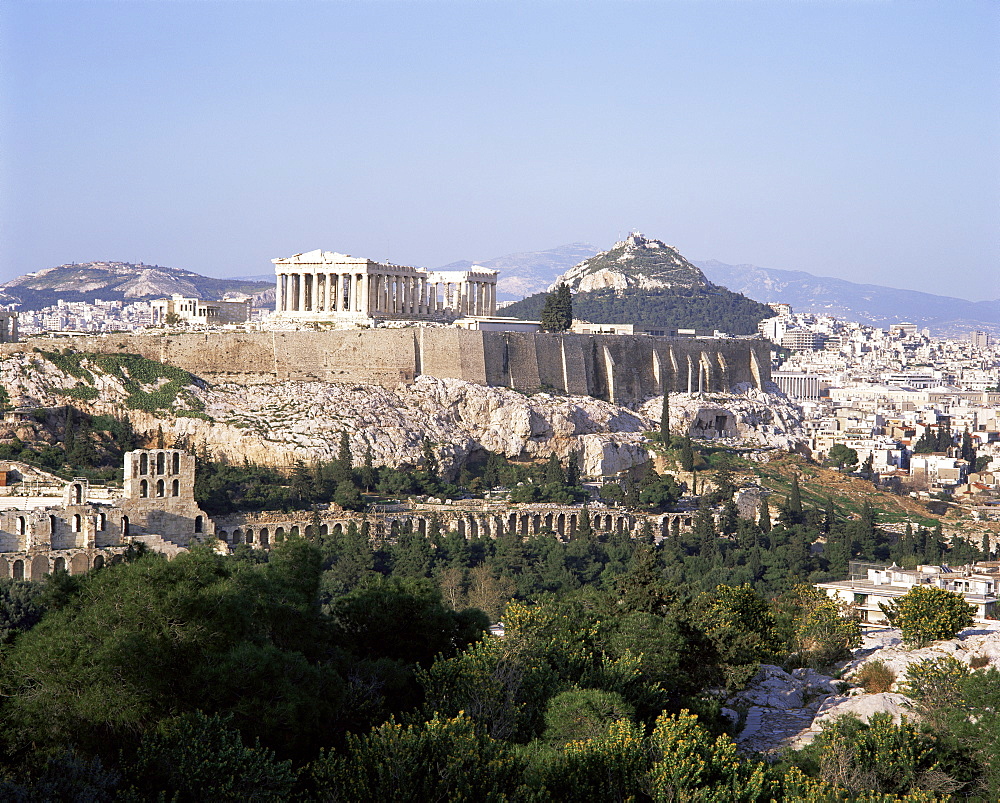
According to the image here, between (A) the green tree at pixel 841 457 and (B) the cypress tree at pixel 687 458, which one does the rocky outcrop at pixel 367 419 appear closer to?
(B) the cypress tree at pixel 687 458

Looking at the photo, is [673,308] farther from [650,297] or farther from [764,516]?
[764,516]

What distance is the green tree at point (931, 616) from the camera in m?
27.2

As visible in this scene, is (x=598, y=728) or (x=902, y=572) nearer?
(x=598, y=728)

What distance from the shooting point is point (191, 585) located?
19.1 m

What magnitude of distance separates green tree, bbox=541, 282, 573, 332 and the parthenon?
4102 mm

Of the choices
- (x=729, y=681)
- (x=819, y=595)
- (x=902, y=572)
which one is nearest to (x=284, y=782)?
(x=729, y=681)

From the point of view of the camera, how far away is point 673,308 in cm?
13712

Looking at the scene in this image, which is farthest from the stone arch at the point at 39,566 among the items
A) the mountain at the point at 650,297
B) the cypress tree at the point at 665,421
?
the mountain at the point at 650,297

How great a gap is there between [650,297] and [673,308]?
3.31 metres

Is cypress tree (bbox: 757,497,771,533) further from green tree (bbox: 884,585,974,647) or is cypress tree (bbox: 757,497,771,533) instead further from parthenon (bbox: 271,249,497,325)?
green tree (bbox: 884,585,974,647)

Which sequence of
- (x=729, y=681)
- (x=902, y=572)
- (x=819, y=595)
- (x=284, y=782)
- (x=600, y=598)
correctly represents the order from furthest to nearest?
1. (x=902, y=572)
2. (x=819, y=595)
3. (x=600, y=598)
4. (x=729, y=681)
5. (x=284, y=782)

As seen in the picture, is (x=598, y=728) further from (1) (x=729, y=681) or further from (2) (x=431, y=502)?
(2) (x=431, y=502)

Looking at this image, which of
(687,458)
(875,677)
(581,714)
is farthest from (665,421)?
(581,714)

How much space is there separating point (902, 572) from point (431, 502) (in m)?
15.6
